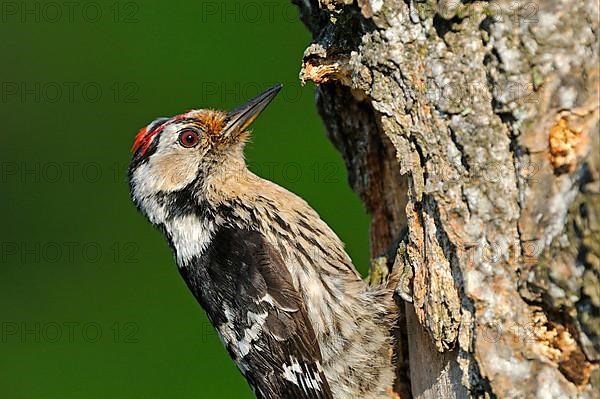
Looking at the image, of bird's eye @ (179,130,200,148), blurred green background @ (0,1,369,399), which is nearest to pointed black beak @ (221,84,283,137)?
bird's eye @ (179,130,200,148)

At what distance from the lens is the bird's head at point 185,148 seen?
438 cm

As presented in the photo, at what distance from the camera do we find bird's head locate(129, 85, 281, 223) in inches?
172

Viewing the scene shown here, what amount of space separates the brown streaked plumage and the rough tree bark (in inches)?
27.7

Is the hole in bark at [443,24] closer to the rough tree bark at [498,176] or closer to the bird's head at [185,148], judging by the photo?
the rough tree bark at [498,176]

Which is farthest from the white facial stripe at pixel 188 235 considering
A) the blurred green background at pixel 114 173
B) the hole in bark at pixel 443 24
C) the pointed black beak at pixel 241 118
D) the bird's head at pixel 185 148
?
the blurred green background at pixel 114 173

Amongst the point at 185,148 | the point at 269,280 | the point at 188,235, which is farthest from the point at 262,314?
the point at 185,148

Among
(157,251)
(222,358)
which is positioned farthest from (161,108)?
(222,358)

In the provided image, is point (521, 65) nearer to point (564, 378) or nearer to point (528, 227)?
point (528, 227)

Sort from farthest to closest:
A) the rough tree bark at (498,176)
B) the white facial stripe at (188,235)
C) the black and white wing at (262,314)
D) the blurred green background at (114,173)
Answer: the blurred green background at (114,173) → the white facial stripe at (188,235) → the black and white wing at (262,314) → the rough tree bark at (498,176)

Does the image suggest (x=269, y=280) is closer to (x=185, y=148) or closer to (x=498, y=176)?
(x=185, y=148)

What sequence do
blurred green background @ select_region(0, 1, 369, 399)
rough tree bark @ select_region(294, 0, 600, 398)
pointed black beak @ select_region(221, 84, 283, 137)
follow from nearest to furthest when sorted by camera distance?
rough tree bark @ select_region(294, 0, 600, 398) < pointed black beak @ select_region(221, 84, 283, 137) < blurred green background @ select_region(0, 1, 369, 399)

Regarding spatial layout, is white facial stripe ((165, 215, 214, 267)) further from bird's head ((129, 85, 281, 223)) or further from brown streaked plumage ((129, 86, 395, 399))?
bird's head ((129, 85, 281, 223))

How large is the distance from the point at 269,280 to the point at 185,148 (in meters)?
0.86

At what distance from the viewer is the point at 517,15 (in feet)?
8.76
